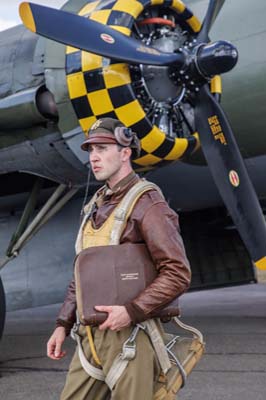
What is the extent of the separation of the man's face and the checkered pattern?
8.21ft

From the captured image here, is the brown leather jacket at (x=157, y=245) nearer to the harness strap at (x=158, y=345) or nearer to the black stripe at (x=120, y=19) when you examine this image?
the harness strap at (x=158, y=345)

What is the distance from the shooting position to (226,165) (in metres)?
5.61

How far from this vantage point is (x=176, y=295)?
8.36 feet

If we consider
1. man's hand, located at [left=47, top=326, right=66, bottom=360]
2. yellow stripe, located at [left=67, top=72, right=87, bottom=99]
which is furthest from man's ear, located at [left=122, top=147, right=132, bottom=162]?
yellow stripe, located at [left=67, top=72, right=87, bottom=99]

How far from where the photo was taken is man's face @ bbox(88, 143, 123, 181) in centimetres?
272

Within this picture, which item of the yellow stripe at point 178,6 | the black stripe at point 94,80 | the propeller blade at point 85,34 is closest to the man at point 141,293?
the propeller blade at point 85,34

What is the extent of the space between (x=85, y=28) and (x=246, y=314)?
16.8 feet

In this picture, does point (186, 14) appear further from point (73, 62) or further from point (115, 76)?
point (73, 62)

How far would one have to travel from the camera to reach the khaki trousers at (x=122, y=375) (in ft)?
8.13

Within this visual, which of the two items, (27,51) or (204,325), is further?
(204,325)

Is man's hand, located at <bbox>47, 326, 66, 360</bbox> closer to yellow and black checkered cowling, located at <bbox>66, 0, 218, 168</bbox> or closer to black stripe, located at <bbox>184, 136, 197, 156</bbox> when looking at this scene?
yellow and black checkered cowling, located at <bbox>66, 0, 218, 168</bbox>

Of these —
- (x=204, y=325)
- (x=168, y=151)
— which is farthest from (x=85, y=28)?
(x=204, y=325)

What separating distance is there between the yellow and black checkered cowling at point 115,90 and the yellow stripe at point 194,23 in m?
0.18

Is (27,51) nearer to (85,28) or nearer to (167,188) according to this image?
(85,28)
